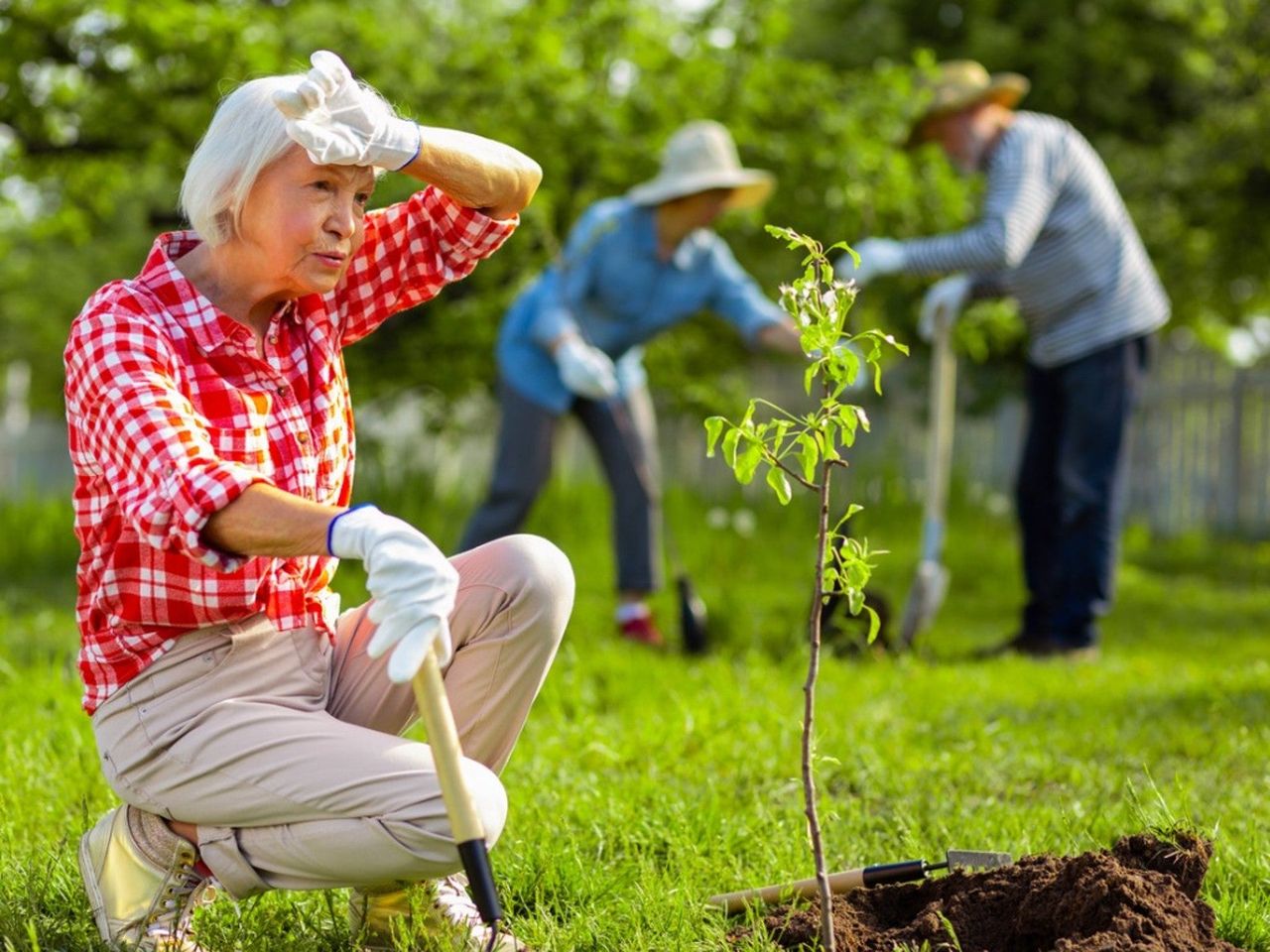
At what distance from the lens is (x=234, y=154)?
87.0 inches

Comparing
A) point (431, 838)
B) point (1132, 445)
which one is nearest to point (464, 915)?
point (431, 838)

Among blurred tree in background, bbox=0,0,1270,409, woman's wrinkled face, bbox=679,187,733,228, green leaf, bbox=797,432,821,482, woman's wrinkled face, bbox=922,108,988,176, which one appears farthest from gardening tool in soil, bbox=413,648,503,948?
blurred tree in background, bbox=0,0,1270,409

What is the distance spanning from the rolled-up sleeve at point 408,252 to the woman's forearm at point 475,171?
40mm

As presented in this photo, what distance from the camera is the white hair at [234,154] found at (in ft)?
7.21

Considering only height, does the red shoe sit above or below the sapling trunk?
below

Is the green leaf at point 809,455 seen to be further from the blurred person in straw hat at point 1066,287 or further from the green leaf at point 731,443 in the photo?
the blurred person in straw hat at point 1066,287

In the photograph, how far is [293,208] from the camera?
88.1 inches

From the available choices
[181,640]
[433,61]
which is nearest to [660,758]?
[181,640]

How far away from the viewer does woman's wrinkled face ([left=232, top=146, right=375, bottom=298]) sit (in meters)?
2.23

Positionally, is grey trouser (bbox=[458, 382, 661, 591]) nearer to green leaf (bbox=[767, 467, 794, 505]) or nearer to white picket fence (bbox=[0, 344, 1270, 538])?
white picket fence (bbox=[0, 344, 1270, 538])

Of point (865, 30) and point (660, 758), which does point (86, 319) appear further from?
point (865, 30)

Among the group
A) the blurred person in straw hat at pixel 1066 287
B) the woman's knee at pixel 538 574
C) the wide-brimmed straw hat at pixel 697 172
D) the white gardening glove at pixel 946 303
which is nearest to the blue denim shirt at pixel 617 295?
the wide-brimmed straw hat at pixel 697 172

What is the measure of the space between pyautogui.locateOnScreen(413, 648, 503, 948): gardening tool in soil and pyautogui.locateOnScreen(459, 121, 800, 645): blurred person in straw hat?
348 centimetres

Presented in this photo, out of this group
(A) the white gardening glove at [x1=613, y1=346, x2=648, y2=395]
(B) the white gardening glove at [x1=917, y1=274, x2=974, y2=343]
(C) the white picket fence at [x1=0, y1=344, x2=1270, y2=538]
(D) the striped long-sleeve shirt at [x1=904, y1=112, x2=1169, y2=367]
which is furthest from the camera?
(C) the white picket fence at [x1=0, y1=344, x2=1270, y2=538]
